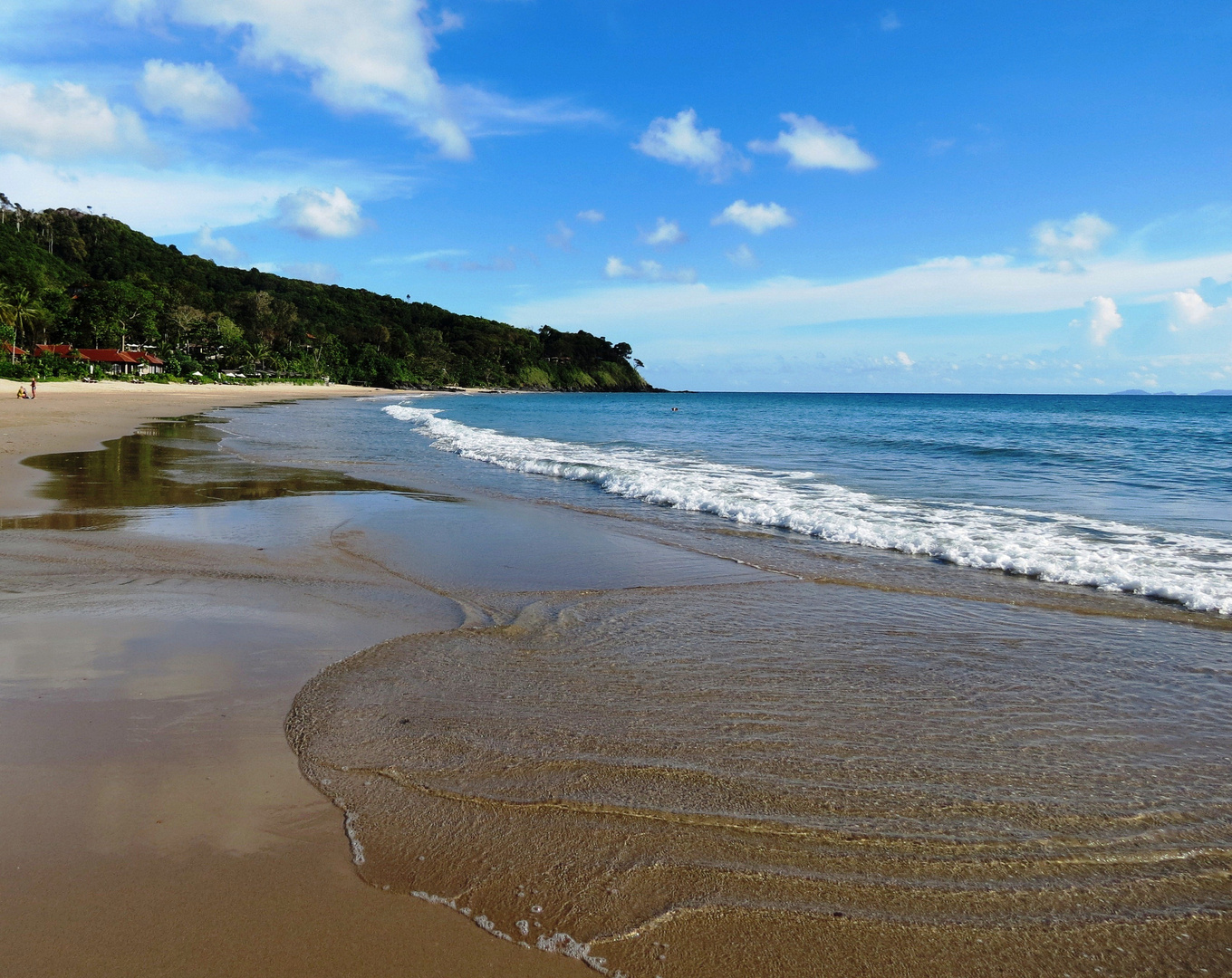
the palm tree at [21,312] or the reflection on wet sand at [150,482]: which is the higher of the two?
the palm tree at [21,312]

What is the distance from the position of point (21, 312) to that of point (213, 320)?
97.3 feet

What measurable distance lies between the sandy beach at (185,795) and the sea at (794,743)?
18cm

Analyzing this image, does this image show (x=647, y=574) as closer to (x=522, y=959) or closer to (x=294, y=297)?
(x=522, y=959)

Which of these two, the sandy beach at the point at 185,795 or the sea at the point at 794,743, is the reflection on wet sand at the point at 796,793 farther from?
the sandy beach at the point at 185,795

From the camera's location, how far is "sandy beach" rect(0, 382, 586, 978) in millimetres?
2367

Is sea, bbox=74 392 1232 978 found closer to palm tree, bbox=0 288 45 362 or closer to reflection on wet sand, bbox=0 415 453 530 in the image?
reflection on wet sand, bbox=0 415 453 530

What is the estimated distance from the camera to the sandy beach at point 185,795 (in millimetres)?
2367

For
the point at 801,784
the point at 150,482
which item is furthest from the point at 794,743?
the point at 150,482

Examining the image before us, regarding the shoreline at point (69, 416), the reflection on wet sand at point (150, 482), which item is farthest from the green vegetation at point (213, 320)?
the reflection on wet sand at point (150, 482)

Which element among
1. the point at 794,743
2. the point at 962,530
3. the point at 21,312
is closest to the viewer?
the point at 794,743

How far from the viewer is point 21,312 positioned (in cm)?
6662

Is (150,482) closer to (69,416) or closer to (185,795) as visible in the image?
(185,795)

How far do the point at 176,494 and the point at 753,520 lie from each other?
918 cm

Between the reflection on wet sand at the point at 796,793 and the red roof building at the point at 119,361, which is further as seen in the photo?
the red roof building at the point at 119,361
